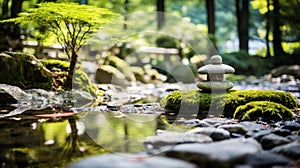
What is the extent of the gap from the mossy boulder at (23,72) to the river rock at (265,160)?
572 cm

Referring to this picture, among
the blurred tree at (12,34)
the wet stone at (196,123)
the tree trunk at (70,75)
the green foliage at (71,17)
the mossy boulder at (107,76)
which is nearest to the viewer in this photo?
the wet stone at (196,123)

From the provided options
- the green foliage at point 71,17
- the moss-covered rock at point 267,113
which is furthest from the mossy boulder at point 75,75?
the moss-covered rock at point 267,113

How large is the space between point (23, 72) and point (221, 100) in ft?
13.9

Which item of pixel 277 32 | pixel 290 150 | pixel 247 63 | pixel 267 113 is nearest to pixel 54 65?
pixel 267 113

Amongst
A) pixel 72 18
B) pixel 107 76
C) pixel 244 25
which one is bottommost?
pixel 107 76

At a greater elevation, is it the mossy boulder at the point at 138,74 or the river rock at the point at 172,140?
the mossy boulder at the point at 138,74

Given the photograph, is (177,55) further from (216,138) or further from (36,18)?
(216,138)

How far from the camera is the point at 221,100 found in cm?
538

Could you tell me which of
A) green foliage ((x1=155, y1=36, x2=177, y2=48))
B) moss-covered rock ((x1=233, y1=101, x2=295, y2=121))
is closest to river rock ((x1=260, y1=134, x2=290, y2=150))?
moss-covered rock ((x1=233, y1=101, x2=295, y2=121))

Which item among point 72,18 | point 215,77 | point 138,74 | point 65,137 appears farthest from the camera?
point 138,74

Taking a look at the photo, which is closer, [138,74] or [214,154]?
[214,154]

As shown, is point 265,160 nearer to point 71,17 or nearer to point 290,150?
point 290,150

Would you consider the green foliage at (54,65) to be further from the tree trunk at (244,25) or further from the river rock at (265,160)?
Answer: the tree trunk at (244,25)

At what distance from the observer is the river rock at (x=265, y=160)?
2.25 metres
